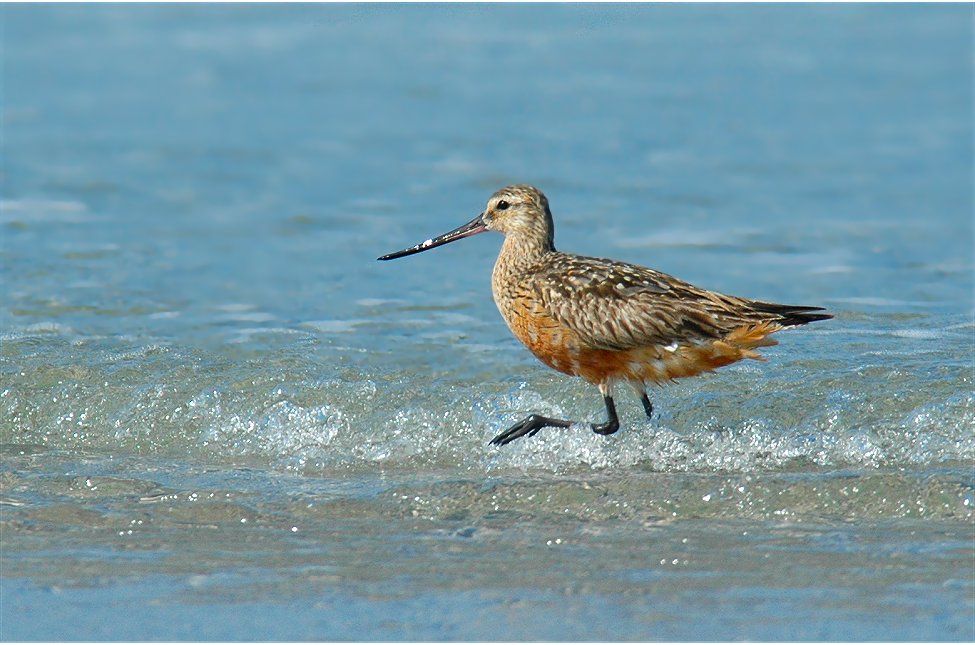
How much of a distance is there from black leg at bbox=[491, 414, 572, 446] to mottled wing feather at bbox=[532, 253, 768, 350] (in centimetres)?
43

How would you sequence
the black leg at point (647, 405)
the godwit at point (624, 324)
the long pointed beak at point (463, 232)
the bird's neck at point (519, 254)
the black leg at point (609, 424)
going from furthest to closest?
the long pointed beak at point (463, 232) < the bird's neck at point (519, 254) < the black leg at point (647, 405) < the black leg at point (609, 424) < the godwit at point (624, 324)

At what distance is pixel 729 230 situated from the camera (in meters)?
12.3

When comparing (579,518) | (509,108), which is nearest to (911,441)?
(579,518)

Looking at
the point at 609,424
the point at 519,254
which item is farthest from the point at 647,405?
the point at 519,254

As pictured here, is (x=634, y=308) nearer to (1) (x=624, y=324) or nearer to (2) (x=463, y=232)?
(1) (x=624, y=324)

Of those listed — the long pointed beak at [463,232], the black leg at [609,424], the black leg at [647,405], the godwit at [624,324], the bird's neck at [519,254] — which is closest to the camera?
the godwit at [624,324]

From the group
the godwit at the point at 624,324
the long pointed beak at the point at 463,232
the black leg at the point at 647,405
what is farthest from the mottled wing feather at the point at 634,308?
the long pointed beak at the point at 463,232

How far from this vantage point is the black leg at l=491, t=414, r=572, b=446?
7.25 m

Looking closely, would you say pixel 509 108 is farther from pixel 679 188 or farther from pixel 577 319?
pixel 577 319

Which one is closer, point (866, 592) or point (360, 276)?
point (866, 592)

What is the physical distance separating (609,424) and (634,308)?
0.58 m

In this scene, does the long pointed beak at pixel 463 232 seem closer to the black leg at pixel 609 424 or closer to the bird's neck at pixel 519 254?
the bird's neck at pixel 519 254

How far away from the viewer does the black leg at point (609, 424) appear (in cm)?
734

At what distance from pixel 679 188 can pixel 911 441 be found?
6419 millimetres
